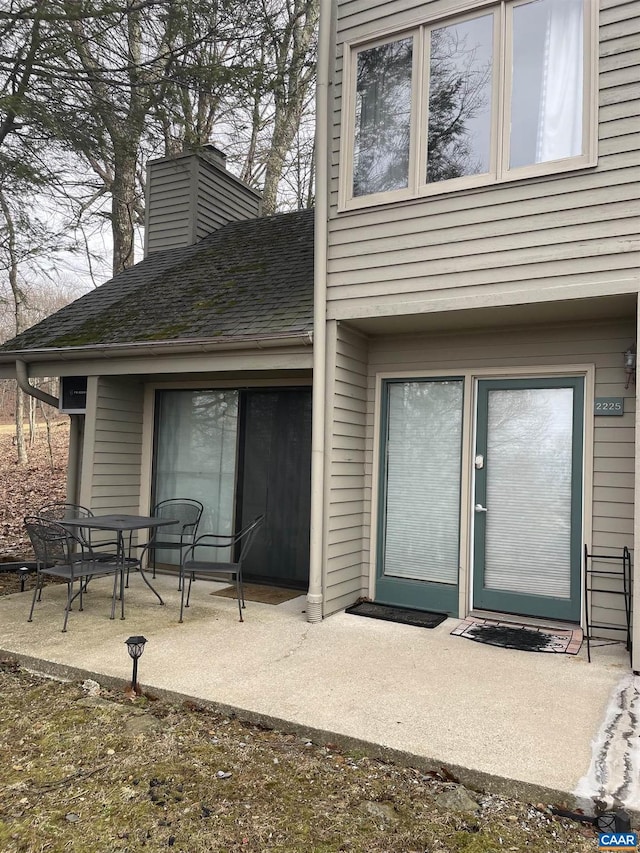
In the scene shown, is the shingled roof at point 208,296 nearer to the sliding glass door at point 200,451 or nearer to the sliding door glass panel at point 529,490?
the sliding glass door at point 200,451

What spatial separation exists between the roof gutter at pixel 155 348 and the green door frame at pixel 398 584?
994 mm

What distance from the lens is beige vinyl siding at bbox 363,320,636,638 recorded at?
4.16m

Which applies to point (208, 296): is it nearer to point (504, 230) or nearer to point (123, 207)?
point (504, 230)

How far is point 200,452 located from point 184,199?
423cm

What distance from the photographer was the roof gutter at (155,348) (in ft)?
15.9

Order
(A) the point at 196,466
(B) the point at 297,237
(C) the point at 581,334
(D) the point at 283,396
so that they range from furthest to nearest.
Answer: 1. (B) the point at 297,237
2. (A) the point at 196,466
3. (D) the point at 283,396
4. (C) the point at 581,334

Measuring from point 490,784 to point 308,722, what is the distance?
0.87 m

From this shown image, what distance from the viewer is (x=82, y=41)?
538cm

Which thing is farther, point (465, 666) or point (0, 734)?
point (465, 666)

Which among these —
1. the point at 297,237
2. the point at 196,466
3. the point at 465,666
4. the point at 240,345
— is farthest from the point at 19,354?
the point at 465,666

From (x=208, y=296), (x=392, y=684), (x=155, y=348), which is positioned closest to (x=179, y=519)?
(x=155, y=348)

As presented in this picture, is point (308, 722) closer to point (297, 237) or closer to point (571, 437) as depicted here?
point (571, 437)

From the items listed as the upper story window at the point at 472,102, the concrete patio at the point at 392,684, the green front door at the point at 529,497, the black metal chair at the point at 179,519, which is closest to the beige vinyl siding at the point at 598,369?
the green front door at the point at 529,497

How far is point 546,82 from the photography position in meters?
4.00
